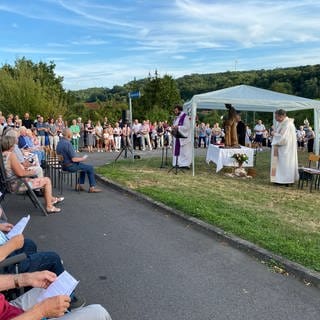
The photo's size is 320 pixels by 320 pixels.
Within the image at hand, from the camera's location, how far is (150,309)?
4.04 metres

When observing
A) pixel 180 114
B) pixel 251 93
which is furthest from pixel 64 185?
pixel 251 93

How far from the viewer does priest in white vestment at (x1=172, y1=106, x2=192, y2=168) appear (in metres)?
13.7

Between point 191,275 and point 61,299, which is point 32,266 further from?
point 191,275

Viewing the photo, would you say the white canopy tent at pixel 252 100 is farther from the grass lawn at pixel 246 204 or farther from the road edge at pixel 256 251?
the road edge at pixel 256 251

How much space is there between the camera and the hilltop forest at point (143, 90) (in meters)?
32.4

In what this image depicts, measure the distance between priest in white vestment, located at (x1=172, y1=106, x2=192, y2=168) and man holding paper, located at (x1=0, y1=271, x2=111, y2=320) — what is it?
10.8 meters

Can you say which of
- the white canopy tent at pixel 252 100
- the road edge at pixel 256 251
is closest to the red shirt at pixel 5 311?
the road edge at pixel 256 251

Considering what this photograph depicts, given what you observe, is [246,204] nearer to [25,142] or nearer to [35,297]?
[35,297]

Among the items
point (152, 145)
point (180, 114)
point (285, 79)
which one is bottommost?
point (152, 145)

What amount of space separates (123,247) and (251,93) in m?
8.96

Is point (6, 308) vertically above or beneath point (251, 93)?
beneath

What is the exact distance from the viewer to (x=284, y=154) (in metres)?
11.7

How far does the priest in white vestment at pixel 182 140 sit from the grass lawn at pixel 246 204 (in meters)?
0.67

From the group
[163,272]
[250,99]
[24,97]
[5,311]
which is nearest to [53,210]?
[163,272]
